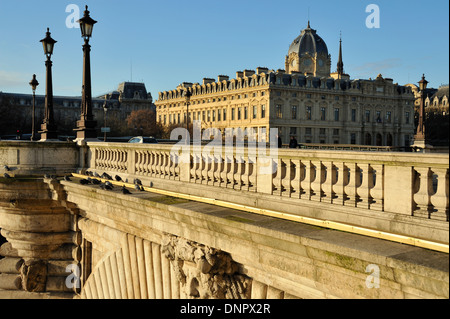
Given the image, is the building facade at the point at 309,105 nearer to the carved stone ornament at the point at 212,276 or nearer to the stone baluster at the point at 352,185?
the carved stone ornament at the point at 212,276

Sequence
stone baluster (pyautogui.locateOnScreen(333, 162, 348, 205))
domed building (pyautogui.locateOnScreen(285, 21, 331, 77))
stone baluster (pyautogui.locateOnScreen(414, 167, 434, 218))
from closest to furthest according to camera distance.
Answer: stone baluster (pyautogui.locateOnScreen(414, 167, 434, 218)) → stone baluster (pyautogui.locateOnScreen(333, 162, 348, 205)) → domed building (pyautogui.locateOnScreen(285, 21, 331, 77))

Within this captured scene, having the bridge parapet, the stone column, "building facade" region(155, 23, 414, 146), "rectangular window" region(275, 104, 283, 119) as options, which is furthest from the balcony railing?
"rectangular window" region(275, 104, 283, 119)

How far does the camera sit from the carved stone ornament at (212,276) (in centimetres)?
722

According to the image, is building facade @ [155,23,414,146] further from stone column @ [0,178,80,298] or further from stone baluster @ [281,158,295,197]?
stone baluster @ [281,158,295,197]

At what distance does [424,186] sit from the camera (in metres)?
5.45

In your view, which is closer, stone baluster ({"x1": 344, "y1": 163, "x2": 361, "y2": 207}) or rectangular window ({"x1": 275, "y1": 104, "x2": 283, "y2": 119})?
stone baluster ({"x1": 344, "y1": 163, "x2": 361, "y2": 207})

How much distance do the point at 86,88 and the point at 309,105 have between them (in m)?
89.5

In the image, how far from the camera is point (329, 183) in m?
6.72

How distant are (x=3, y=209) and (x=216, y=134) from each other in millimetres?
92030

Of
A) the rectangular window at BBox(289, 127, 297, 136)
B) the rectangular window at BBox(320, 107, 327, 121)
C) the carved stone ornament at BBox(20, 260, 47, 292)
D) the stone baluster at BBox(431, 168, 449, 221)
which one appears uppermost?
the rectangular window at BBox(320, 107, 327, 121)

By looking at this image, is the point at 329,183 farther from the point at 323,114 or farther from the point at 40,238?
the point at 323,114

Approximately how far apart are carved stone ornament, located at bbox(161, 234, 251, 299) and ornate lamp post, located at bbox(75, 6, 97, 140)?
9016 mm

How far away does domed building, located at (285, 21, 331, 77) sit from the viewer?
11969 centimetres

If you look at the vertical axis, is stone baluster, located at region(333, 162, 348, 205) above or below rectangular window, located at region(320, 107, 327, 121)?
below
